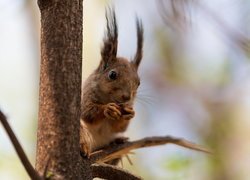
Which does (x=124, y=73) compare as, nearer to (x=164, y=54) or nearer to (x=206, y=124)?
(x=206, y=124)

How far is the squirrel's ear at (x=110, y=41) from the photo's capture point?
2807mm

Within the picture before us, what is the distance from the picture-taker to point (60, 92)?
202 cm

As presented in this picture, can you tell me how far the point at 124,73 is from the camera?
3.60m

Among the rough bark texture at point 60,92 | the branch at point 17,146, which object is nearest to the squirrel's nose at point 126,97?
the rough bark texture at point 60,92

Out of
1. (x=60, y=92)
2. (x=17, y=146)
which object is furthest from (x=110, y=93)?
(x=17, y=146)

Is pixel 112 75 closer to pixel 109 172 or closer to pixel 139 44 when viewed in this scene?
pixel 139 44

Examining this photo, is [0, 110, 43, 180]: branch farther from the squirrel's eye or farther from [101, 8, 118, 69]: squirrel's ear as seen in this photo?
the squirrel's eye

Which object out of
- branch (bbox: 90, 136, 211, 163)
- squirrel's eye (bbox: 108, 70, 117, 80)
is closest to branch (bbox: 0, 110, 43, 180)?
branch (bbox: 90, 136, 211, 163)

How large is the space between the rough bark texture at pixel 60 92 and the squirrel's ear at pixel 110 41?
0.58m

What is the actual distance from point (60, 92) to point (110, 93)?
146cm

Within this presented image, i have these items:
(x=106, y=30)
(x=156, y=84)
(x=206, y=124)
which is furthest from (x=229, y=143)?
(x=106, y=30)

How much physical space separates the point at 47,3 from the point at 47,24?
8cm

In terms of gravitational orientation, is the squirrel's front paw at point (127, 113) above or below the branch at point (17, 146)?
below

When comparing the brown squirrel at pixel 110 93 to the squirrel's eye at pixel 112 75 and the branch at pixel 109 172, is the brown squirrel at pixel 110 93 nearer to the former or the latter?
the squirrel's eye at pixel 112 75
